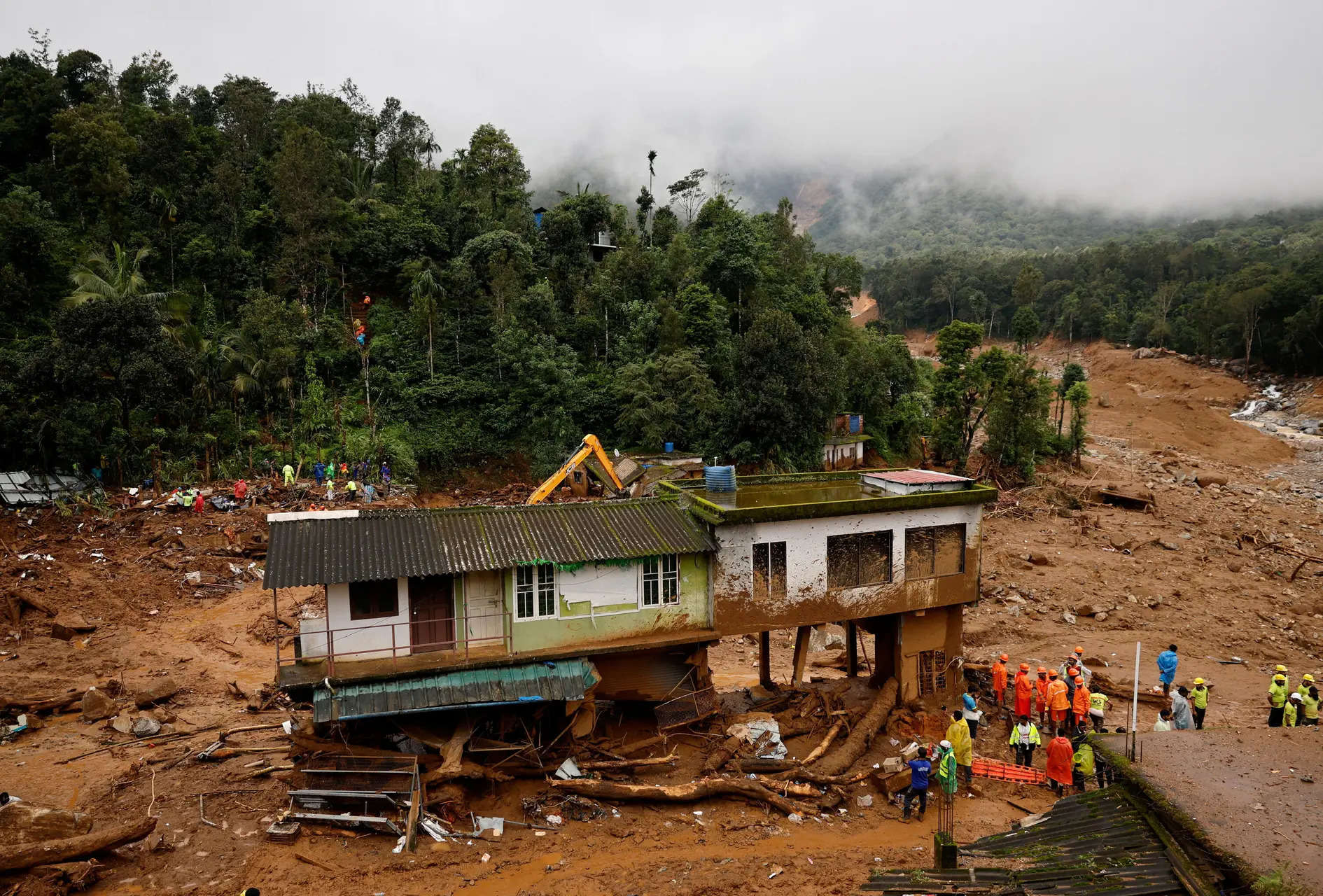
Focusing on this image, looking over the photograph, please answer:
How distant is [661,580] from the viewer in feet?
54.0

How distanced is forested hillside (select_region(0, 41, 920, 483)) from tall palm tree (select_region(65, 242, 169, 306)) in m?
0.15

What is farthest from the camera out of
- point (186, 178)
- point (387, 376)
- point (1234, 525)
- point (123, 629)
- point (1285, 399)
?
point (1285, 399)

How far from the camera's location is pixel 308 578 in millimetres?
13703

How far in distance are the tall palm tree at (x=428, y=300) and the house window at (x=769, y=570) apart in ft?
97.2

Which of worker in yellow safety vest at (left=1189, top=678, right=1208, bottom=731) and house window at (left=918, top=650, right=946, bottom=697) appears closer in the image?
worker in yellow safety vest at (left=1189, top=678, right=1208, bottom=731)

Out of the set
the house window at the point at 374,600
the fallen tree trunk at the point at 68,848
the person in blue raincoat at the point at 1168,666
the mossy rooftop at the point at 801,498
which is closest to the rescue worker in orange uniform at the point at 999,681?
the person in blue raincoat at the point at 1168,666

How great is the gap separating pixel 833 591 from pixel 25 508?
28385 millimetres

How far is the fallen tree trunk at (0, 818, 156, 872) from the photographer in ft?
35.4

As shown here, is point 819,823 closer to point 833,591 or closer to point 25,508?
A: point 833,591

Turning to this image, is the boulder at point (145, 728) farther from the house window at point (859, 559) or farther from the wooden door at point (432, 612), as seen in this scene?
the house window at point (859, 559)

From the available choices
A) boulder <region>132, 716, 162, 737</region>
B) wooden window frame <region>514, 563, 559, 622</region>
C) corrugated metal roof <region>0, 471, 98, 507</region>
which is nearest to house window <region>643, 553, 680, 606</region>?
wooden window frame <region>514, 563, 559, 622</region>

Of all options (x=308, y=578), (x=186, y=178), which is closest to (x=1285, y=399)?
(x=308, y=578)

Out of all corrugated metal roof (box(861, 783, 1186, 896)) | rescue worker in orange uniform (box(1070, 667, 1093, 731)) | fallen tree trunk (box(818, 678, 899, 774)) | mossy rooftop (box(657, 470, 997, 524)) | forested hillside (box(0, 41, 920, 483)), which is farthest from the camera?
forested hillside (box(0, 41, 920, 483))

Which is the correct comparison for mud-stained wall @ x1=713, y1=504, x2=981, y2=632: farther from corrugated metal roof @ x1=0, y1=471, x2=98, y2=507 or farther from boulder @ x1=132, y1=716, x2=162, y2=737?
corrugated metal roof @ x1=0, y1=471, x2=98, y2=507
